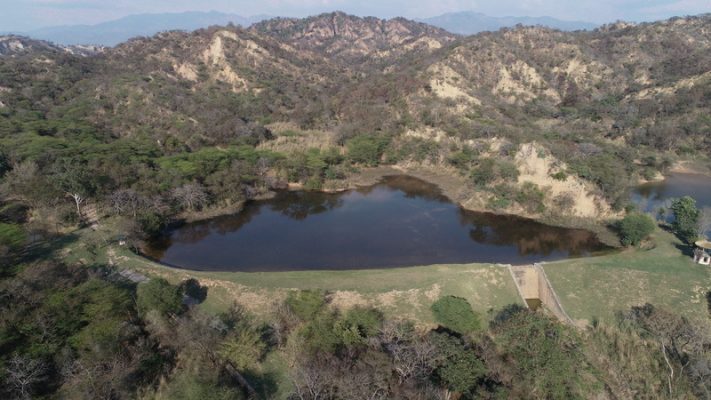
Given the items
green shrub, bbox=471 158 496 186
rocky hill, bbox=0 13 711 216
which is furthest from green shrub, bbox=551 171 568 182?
green shrub, bbox=471 158 496 186

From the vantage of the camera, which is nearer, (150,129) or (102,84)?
(150,129)

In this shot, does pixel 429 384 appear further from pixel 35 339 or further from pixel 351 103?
pixel 351 103

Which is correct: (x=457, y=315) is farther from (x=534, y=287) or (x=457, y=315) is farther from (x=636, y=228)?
(x=636, y=228)

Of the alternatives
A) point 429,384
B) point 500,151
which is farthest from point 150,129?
point 429,384

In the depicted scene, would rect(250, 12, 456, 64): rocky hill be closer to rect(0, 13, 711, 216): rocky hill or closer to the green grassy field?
rect(0, 13, 711, 216): rocky hill

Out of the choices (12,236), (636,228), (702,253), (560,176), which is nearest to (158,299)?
(12,236)

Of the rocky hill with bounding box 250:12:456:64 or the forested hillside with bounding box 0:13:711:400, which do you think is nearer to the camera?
the forested hillside with bounding box 0:13:711:400
